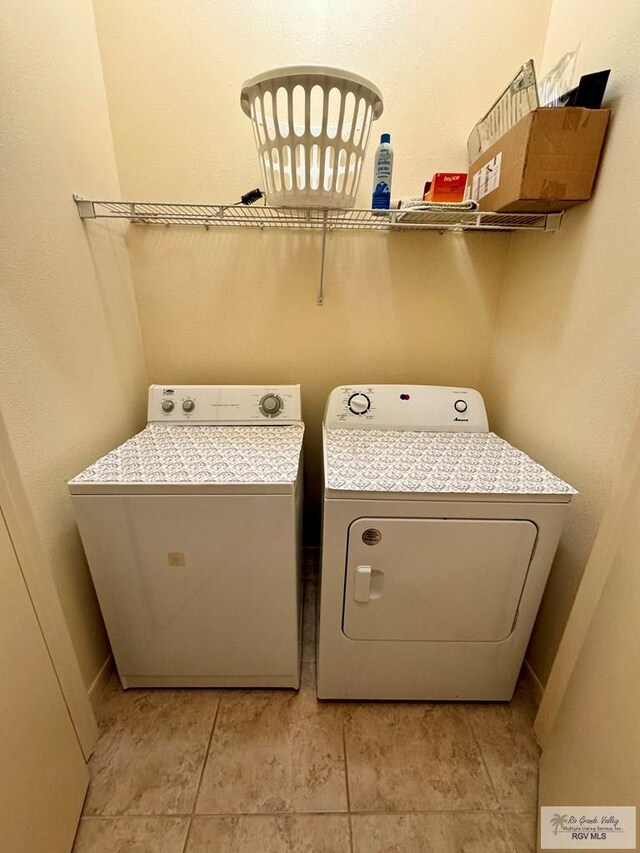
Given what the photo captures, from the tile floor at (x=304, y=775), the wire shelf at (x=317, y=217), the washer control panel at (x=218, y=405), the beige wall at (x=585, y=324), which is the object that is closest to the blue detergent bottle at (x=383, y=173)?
the wire shelf at (x=317, y=217)

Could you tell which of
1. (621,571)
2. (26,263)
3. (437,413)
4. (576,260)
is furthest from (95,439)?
(576,260)

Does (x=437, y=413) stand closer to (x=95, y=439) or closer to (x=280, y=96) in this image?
(x=280, y=96)

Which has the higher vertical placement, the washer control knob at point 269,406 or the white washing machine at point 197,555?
the washer control knob at point 269,406

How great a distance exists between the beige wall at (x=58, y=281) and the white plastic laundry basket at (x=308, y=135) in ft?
1.97

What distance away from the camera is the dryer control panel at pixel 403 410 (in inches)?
58.6

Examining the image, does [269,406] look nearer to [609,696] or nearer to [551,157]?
[551,157]

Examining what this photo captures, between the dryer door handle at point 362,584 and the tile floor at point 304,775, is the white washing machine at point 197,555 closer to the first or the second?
the tile floor at point 304,775

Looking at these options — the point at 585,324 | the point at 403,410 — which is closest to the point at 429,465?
the point at 403,410

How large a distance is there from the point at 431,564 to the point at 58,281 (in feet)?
4.82

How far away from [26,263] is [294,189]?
813mm

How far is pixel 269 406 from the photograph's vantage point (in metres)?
1.51

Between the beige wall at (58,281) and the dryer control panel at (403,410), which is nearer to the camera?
the beige wall at (58,281)

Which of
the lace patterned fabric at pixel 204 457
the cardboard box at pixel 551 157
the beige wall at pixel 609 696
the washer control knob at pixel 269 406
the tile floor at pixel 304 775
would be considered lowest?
the tile floor at pixel 304 775

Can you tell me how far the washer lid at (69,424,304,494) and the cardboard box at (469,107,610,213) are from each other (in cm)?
111
